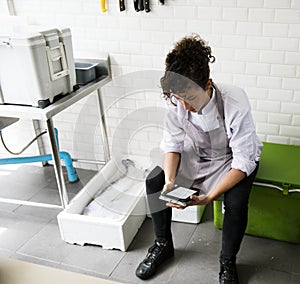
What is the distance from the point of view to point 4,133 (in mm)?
2863

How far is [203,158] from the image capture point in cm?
186

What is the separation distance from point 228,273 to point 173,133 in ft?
Answer: 2.28

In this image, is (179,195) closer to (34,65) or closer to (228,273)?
(228,273)

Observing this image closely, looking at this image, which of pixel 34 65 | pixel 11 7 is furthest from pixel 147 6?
pixel 11 7

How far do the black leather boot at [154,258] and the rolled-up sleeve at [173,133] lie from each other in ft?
1.58

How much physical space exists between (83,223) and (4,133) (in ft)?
4.01

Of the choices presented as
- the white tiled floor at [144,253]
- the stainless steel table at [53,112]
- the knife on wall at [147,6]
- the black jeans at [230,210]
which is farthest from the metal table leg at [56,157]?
the knife on wall at [147,6]

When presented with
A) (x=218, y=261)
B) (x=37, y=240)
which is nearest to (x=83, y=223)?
(x=37, y=240)

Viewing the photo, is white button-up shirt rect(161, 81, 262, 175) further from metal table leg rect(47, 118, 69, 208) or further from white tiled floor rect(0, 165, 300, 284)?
metal table leg rect(47, 118, 69, 208)

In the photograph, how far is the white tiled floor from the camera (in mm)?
1844

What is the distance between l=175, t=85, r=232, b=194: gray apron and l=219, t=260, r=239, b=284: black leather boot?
35 centimetres

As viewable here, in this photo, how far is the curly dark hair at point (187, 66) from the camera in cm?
154

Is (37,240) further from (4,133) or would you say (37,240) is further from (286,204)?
(286,204)

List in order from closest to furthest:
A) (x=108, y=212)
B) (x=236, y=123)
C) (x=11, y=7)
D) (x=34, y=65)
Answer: (x=236, y=123) → (x=34, y=65) → (x=108, y=212) → (x=11, y=7)
